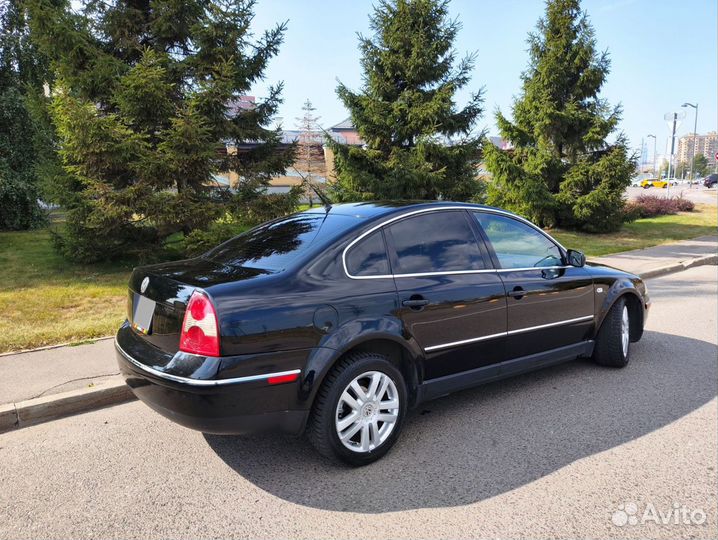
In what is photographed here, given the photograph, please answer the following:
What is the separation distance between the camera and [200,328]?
2836 millimetres

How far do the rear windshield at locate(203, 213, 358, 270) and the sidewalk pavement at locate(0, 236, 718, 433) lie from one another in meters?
1.46

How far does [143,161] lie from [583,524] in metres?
7.63

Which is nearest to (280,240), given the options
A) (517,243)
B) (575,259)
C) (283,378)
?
(283,378)

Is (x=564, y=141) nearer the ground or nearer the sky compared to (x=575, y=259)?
nearer the sky

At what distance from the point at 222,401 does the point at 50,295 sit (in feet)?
19.1

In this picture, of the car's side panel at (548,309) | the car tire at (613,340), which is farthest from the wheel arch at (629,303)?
the car's side panel at (548,309)

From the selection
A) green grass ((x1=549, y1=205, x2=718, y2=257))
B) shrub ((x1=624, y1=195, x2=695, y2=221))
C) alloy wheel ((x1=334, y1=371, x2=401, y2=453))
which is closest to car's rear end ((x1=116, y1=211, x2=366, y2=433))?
alloy wheel ((x1=334, y1=371, x2=401, y2=453))

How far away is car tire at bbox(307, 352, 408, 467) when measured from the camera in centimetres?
303

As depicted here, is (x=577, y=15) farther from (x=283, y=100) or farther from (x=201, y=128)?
(x=201, y=128)

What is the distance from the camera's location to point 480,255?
397 centimetres

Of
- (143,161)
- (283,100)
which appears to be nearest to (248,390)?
(143,161)

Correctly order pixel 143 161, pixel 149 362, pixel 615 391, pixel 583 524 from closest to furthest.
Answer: pixel 583 524
pixel 149 362
pixel 615 391
pixel 143 161

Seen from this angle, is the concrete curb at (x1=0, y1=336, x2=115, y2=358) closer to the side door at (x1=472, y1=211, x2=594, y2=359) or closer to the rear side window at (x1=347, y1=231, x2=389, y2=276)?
the rear side window at (x1=347, y1=231, x2=389, y2=276)

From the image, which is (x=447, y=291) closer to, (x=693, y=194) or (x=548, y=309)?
(x=548, y=309)
